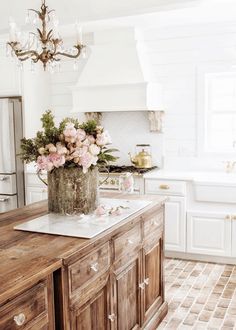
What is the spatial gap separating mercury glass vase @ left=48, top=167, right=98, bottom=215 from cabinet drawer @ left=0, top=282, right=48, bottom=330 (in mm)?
836

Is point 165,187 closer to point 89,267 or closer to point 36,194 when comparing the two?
point 36,194

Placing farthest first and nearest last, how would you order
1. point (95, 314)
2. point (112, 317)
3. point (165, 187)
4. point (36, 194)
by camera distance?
point (36, 194) → point (165, 187) → point (112, 317) → point (95, 314)

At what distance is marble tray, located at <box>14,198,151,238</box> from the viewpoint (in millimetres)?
2066

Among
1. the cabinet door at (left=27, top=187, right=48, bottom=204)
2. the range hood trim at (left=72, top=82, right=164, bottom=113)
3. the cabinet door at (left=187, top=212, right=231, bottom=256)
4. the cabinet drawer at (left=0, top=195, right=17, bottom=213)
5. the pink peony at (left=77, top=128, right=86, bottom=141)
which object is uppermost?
the range hood trim at (left=72, top=82, right=164, bottom=113)

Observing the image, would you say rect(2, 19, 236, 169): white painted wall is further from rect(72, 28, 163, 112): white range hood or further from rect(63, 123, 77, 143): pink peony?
rect(63, 123, 77, 143): pink peony

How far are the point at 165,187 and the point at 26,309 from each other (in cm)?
293

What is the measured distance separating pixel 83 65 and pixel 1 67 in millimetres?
1042

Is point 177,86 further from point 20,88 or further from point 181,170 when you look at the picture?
point 20,88

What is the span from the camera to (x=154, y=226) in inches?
111

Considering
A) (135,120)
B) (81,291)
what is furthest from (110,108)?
(81,291)

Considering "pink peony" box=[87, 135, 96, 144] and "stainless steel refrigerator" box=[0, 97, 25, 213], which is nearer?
"pink peony" box=[87, 135, 96, 144]

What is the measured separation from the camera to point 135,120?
16.6 feet

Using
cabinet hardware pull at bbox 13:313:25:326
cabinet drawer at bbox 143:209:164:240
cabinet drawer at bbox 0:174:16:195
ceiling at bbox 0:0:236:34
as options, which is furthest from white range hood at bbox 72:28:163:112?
cabinet hardware pull at bbox 13:313:25:326

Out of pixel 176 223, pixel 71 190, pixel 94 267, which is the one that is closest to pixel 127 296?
pixel 94 267
